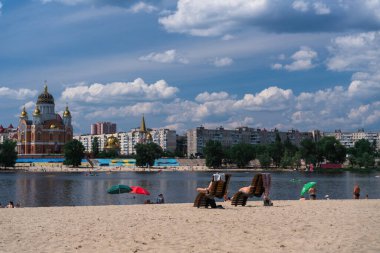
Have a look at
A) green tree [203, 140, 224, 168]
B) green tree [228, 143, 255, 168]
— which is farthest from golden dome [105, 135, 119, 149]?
green tree [228, 143, 255, 168]

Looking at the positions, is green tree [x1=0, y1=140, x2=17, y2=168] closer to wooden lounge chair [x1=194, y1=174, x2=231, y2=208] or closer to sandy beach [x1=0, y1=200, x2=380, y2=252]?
wooden lounge chair [x1=194, y1=174, x2=231, y2=208]

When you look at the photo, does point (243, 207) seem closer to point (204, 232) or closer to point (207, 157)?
point (204, 232)

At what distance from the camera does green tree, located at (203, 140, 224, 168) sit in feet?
455

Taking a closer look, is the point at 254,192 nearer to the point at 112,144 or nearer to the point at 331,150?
the point at 331,150

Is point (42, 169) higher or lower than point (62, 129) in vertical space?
lower

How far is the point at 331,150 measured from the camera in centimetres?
13438

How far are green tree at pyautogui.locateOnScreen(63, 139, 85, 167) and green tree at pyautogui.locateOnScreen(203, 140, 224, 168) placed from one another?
3181 centimetres

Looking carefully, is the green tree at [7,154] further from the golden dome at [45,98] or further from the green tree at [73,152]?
the golden dome at [45,98]

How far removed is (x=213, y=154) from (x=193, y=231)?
124967 mm

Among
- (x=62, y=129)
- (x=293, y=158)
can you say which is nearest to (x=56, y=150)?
(x=62, y=129)

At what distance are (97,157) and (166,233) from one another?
472 ft

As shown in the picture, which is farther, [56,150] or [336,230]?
[56,150]

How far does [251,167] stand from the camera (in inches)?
5871

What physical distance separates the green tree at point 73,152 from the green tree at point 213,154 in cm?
3181
